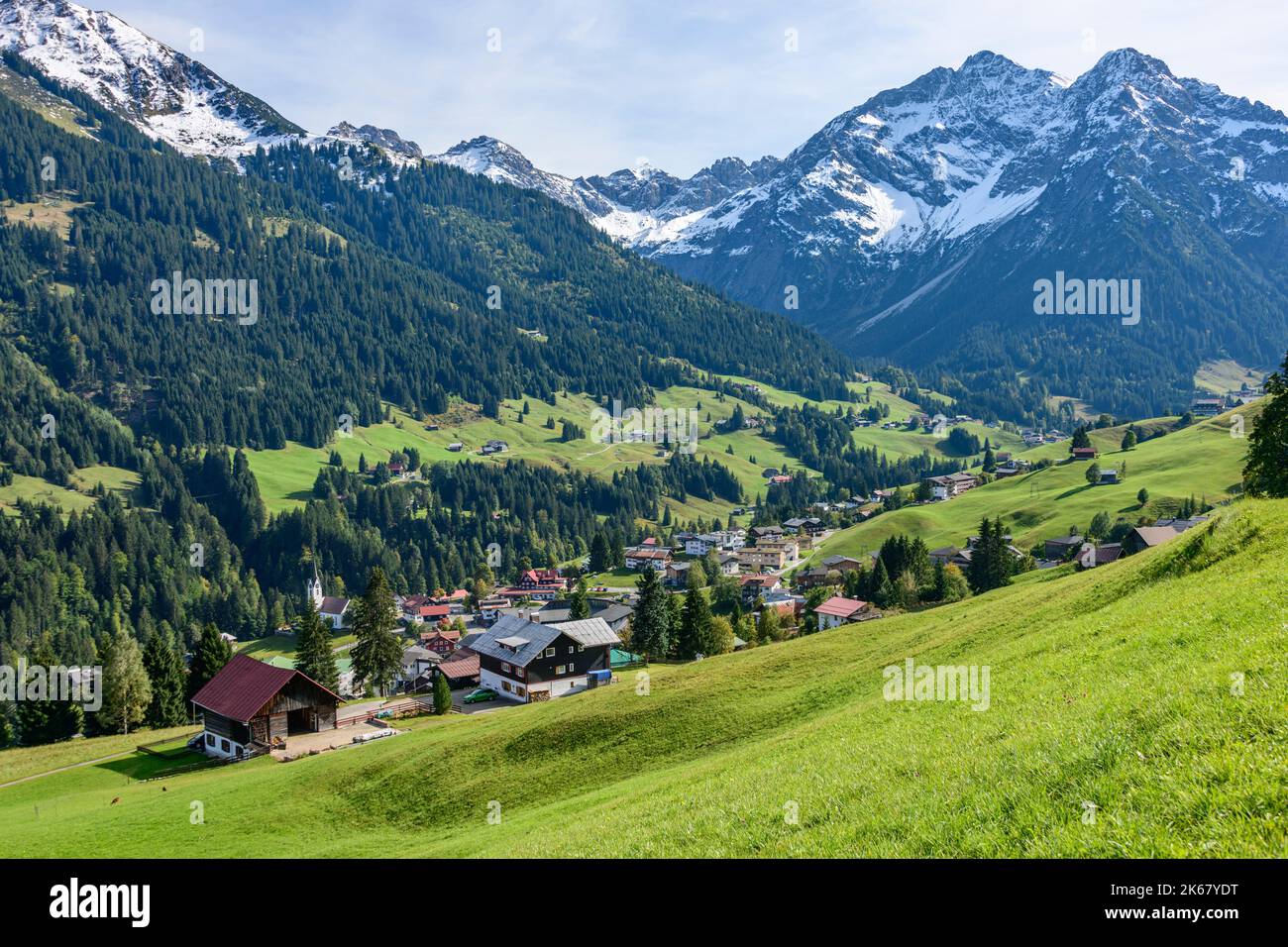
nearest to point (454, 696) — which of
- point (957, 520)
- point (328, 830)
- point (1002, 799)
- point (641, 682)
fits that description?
point (641, 682)

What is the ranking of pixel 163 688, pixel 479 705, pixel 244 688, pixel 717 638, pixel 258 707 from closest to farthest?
pixel 258 707 → pixel 244 688 → pixel 163 688 → pixel 479 705 → pixel 717 638

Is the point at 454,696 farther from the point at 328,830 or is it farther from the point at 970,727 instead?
the point at 970,727

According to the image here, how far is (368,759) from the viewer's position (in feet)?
175

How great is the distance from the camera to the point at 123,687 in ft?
268

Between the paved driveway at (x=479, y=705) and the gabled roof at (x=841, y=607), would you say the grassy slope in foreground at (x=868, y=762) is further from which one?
the gabled roof at (x=841, y=607)

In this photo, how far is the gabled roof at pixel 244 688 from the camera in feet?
234

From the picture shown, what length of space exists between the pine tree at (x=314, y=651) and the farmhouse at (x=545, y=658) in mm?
17958

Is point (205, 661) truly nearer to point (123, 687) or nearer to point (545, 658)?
point (123, 687)

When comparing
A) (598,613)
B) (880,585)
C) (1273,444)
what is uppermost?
(1273,444)

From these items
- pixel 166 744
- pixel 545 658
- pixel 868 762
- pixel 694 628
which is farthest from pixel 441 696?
pixel 868 762

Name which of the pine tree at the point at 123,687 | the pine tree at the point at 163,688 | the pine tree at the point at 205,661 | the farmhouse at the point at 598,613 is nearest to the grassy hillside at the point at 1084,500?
the farmhouse at the point at 598,613

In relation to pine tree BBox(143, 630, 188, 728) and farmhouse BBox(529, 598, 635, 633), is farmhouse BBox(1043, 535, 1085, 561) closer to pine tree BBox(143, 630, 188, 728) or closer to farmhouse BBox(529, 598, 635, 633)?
farmhouse BBox(529, 598, 635, 633)

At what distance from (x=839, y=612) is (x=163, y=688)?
82.7 m

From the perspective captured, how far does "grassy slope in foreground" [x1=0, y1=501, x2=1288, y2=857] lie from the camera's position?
1394cm
